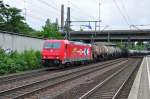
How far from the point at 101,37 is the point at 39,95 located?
9405 cm

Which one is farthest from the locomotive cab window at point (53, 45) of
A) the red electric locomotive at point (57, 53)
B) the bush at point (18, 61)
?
the bush at point (18, 61)

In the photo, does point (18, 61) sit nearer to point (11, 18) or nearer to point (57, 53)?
point (57, 53)

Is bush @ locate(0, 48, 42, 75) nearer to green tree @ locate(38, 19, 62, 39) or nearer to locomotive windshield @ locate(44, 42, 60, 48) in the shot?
locomotive windshield @ locate(44, 42, 60, 48)

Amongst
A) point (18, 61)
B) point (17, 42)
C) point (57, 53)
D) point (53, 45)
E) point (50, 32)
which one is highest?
point (50, 32)

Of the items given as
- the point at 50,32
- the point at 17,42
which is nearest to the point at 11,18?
the point at 50,32

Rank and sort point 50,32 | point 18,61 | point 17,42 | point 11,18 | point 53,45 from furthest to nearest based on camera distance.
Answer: point 11,18 < point 50,32 < point 17,42 < point 53,45 < point 18,61

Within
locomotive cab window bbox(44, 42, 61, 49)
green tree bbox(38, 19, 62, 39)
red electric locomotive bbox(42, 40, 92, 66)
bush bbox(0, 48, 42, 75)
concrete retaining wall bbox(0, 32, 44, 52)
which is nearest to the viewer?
bush bbox(0, 48, 42, 75)

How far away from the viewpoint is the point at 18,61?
110ft

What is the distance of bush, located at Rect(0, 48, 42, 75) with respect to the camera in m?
30.8

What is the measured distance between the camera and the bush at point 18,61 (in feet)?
101

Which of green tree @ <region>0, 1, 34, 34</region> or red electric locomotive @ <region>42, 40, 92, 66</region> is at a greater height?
green tree @ <region>0, 1, 34, 34</region>

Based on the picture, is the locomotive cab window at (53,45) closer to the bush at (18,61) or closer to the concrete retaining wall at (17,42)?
the bush at (18,61)

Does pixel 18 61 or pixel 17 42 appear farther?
pixel 17 42

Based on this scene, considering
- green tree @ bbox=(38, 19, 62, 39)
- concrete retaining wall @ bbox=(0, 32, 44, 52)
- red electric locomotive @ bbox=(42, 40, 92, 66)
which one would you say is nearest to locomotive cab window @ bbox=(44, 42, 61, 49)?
red electric locomotive @ bbox=(42, 40, 92, 66)
